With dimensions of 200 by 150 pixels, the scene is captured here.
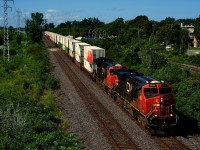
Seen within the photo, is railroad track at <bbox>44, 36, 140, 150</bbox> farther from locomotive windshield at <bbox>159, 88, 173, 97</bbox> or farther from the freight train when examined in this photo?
locomotive windshield at <bbox>159, 88, 173, 97</bbox>

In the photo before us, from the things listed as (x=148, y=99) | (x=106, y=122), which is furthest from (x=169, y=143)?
(x=106, y=122)

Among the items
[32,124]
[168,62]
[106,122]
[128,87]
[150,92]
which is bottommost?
[106,122]

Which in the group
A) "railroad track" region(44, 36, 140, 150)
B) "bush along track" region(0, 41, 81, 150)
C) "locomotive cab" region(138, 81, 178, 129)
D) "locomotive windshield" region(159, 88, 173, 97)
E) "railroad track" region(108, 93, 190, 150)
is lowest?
"railroad track" region(108, 93, 190, 150)

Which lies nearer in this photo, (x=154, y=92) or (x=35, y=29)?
(x=154, y=92)

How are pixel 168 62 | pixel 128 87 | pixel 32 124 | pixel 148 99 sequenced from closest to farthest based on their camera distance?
pixel 32 124 → pixel 148 99 → pixel 128 87 → pixel 168 62

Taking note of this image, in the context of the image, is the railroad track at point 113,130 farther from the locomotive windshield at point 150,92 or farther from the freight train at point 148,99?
the locomotive windshield at point 150,92

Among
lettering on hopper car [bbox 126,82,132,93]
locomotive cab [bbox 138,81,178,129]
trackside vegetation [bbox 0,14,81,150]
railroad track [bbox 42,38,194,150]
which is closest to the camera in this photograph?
trackside vegetation [bbox 0,14,81,150]

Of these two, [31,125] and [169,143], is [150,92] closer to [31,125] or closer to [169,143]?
[169,143]

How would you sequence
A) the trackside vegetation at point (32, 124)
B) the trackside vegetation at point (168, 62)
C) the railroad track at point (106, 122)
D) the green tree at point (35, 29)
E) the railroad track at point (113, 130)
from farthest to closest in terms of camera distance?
1. the green tree at point (35, 29)
2. the trackside vegetation at point (168, 62)
3. the railroad track at point (106, 122)
4. the railroad track at point (113, 130)
5. the trackside vegetation at point (32, 124)

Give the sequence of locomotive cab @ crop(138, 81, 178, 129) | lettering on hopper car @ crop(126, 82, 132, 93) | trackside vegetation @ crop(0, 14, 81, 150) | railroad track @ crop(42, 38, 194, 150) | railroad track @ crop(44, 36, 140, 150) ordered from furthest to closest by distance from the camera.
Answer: lettering on hopper car @ crop(126, 82, 132, 93) → locomotive cab @ crop(138, 81, 178, 129) → railroad track @ crop(44, 36, 140, 150) → railroad track @ crop(42, 38, 194, 150) → trackside vegetation @ crop(0, 14, 81, 150)

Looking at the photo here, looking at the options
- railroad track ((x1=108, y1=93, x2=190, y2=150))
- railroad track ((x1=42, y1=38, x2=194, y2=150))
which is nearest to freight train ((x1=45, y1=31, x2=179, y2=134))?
railroad track ((x1=108, y1=93, x2=190, y2=150))

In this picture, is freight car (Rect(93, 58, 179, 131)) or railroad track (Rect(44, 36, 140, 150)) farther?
freight car (Rect(93, 58, 179, 131))

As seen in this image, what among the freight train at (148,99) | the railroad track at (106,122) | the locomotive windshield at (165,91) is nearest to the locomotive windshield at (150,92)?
the freight train at (148,99)

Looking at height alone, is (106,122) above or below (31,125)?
below
